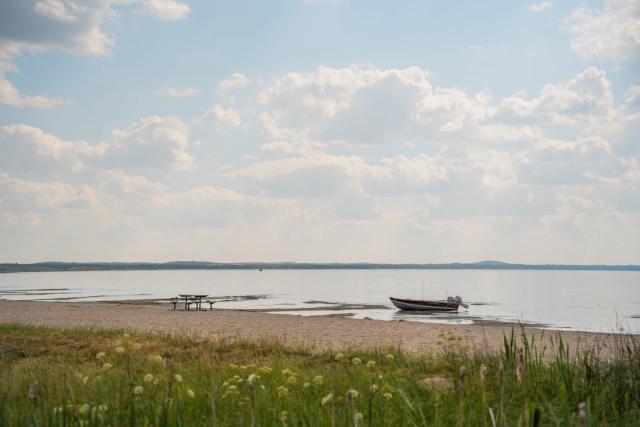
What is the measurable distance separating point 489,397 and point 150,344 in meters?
12.0

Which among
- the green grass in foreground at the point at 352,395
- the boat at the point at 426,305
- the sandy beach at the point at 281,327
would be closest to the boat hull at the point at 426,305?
the boat at the point at 426,305

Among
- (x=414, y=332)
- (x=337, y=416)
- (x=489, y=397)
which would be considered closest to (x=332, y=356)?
(x=489, y=397)

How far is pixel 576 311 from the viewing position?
5934 centimetres

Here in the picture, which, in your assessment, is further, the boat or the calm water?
the boat

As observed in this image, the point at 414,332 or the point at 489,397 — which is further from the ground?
the point at 489,397

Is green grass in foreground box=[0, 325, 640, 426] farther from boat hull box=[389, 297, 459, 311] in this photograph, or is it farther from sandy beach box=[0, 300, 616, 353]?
boat hull box=[389, 297, 459, 311]

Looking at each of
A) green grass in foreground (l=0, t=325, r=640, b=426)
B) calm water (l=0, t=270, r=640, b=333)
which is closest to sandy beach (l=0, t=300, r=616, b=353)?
calm water (l=0, t=270, r=640, b=333)

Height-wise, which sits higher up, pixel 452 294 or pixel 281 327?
pixel 281 327

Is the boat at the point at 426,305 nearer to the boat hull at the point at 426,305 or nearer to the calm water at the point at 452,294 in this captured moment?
the boat hull at the point at 426,305

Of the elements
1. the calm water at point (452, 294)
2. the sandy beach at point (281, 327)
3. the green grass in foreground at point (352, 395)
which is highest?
the green grass in foreground at point (352, 395)

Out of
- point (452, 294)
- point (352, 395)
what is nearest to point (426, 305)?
point (452, 294)

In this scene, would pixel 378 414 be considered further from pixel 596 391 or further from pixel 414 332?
pixel 414 332

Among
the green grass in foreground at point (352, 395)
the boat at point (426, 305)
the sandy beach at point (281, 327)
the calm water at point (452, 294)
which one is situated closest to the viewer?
the green grass in foreground at point (352, 395)

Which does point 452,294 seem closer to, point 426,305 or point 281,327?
point 426,305
